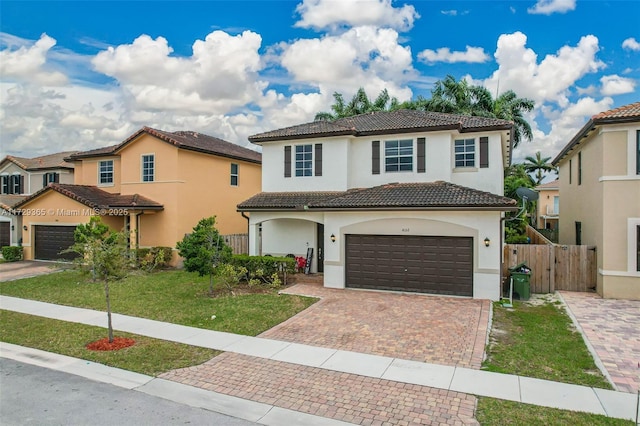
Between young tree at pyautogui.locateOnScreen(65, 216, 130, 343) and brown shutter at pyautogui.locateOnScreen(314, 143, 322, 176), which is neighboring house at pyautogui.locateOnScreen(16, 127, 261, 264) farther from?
young tree at pyautogui.locateOnScreen(65, 216, 130, 343)

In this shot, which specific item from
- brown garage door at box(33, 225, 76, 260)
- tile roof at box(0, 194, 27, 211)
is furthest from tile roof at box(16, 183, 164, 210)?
tile roof at box(0, 194, 27, 211)

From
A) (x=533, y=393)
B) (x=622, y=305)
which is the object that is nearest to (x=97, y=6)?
(x=533, y=393)

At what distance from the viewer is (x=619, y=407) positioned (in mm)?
6340

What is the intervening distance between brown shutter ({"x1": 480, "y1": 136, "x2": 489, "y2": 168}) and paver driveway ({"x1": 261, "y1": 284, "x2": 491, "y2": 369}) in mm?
6492

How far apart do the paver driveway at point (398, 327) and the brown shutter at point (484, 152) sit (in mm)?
6492

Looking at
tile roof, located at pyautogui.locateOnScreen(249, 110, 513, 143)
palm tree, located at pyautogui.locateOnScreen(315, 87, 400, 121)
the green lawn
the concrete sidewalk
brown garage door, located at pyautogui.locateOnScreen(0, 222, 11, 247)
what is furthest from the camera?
palm tree, located at pyautogui.locateOnScreen(315, 87, 400, 121)

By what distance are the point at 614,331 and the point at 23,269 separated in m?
25.4

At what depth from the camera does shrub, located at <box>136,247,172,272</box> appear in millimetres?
20391

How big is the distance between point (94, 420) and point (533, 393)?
23.2ft

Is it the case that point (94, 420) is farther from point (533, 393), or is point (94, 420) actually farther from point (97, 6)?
point (97, 6)

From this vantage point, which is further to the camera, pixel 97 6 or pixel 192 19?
pixel 192 19

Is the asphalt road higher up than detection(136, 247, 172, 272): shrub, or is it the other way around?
detection(136, 247, 172, 272): shrub

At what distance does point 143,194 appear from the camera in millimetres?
22703

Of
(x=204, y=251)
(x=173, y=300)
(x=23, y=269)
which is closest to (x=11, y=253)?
(x=23, y=269)
